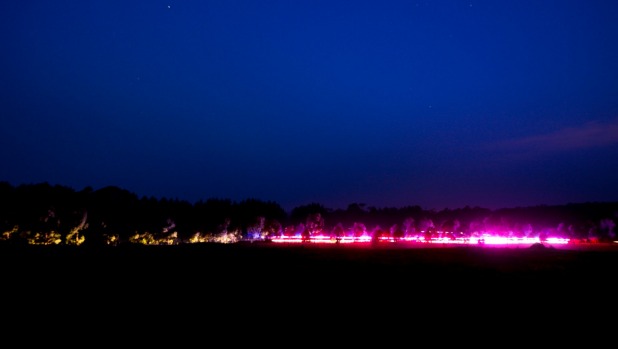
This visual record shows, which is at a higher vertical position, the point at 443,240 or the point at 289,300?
the point at 443,240

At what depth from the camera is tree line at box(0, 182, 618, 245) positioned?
1133 inches

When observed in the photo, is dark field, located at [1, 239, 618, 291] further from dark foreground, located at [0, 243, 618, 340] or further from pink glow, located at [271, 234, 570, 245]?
pink glow, located at [271, 234, 570, 245]

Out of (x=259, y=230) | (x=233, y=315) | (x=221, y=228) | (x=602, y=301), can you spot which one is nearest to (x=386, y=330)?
(x=233, y=315)

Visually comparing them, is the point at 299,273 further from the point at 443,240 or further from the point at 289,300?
the point at 443,240

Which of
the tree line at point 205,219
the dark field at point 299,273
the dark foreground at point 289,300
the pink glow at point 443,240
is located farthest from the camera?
the pink glow at point 443,240

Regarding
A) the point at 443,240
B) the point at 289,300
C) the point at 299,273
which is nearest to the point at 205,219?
Result: the point at 443,240

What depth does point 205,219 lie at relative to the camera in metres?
46.6

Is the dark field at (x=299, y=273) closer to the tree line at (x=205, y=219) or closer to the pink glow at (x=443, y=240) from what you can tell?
the tree line at (x=205, y=219)

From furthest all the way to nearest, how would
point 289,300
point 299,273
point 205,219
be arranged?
point 205,219 → point 299,273 → point 289,300

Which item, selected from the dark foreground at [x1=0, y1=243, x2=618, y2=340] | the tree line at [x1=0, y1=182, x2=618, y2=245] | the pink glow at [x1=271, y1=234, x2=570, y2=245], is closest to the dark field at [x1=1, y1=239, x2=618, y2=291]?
the dark foreground at [x1=0, y1=243, x2=618, y2=340]

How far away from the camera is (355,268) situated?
16.5m

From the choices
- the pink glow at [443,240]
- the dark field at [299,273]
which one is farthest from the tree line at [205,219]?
the dark field at [299,273]

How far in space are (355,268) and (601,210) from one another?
49289 millimetres

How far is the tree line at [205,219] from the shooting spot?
28766 millimetres
